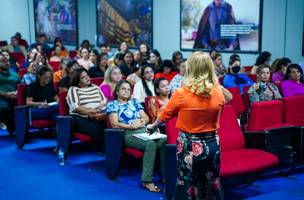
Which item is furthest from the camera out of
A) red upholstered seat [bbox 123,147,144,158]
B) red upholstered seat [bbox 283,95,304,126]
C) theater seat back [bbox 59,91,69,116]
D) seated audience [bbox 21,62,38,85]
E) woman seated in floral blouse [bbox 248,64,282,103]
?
seated audience [bbox 21,62,38,85]

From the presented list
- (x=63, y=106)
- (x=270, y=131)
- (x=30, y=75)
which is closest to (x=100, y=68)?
(x=30, y=75)

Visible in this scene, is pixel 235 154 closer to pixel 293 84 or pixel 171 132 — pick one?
pixel 171 132

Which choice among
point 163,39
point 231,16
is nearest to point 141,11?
point 163,39

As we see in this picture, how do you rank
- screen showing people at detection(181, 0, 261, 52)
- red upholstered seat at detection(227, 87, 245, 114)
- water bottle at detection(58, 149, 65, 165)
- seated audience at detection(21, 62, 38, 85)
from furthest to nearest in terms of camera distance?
screen showing people at detection(181, 0, 261, 52) → seated audience at detection(21, 62, 38, 85) → red upholstered seat at detection(227, 87, 245, 114) → water bottle at detection(58, 149, 65, 165)

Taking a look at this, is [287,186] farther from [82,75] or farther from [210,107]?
[82,75]

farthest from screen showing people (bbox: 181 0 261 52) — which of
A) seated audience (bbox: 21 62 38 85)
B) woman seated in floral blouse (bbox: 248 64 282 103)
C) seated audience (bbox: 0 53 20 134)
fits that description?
seated audience (bbox: 0 53 20 134)

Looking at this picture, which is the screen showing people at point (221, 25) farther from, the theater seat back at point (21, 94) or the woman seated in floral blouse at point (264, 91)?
the theater seat back at point (21, 94)

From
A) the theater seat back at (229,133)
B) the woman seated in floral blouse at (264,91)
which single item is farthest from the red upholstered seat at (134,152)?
the woman seated in floral blouse at (264,91)

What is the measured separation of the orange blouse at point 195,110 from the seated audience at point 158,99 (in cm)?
198

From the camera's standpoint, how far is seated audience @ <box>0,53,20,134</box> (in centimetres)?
690

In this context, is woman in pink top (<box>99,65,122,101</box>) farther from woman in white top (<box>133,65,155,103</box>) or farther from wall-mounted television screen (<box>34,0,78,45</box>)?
wall-mounted television screen (<box>34,0,78,45</box>)

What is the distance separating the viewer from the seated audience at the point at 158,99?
5.25 metres

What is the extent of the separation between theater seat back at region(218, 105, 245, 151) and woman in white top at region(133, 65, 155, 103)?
1.79m

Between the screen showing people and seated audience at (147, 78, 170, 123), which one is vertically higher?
the screen showing people
